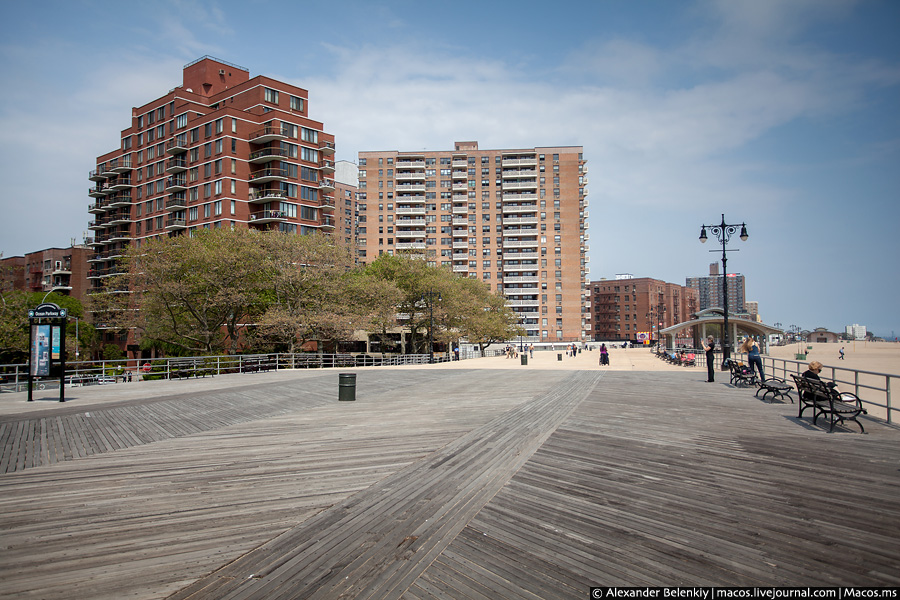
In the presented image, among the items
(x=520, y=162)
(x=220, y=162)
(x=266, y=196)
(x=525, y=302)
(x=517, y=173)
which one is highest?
(x=520, y=162)

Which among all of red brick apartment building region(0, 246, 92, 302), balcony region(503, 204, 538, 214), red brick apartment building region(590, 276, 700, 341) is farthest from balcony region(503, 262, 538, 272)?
red brick apartment building region(0, 246, 92, 302)

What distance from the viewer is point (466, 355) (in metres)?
62.9

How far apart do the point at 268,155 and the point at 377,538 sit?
2331 inches

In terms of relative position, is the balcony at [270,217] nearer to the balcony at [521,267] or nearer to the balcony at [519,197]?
the balcony at [521,267]

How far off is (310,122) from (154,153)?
73.7ft

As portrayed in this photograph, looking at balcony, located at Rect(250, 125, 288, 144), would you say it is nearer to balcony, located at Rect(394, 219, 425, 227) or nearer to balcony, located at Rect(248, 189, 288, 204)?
balcony, located at Rect(248, 189, 288, 204)

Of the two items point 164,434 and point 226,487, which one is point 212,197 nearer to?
point 164,434

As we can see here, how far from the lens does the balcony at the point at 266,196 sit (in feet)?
186

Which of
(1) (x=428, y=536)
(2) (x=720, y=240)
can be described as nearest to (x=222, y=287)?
(2) (x=720, y=240)

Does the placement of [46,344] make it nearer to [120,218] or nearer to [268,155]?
[268,155]

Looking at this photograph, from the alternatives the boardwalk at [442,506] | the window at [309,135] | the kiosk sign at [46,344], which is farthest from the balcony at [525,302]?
the boardwalk at [442,506]

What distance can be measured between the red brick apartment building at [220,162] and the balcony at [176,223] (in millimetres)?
141

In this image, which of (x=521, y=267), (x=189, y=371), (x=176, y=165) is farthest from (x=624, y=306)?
Answer: (x=189, y=371)

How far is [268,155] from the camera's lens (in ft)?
187
